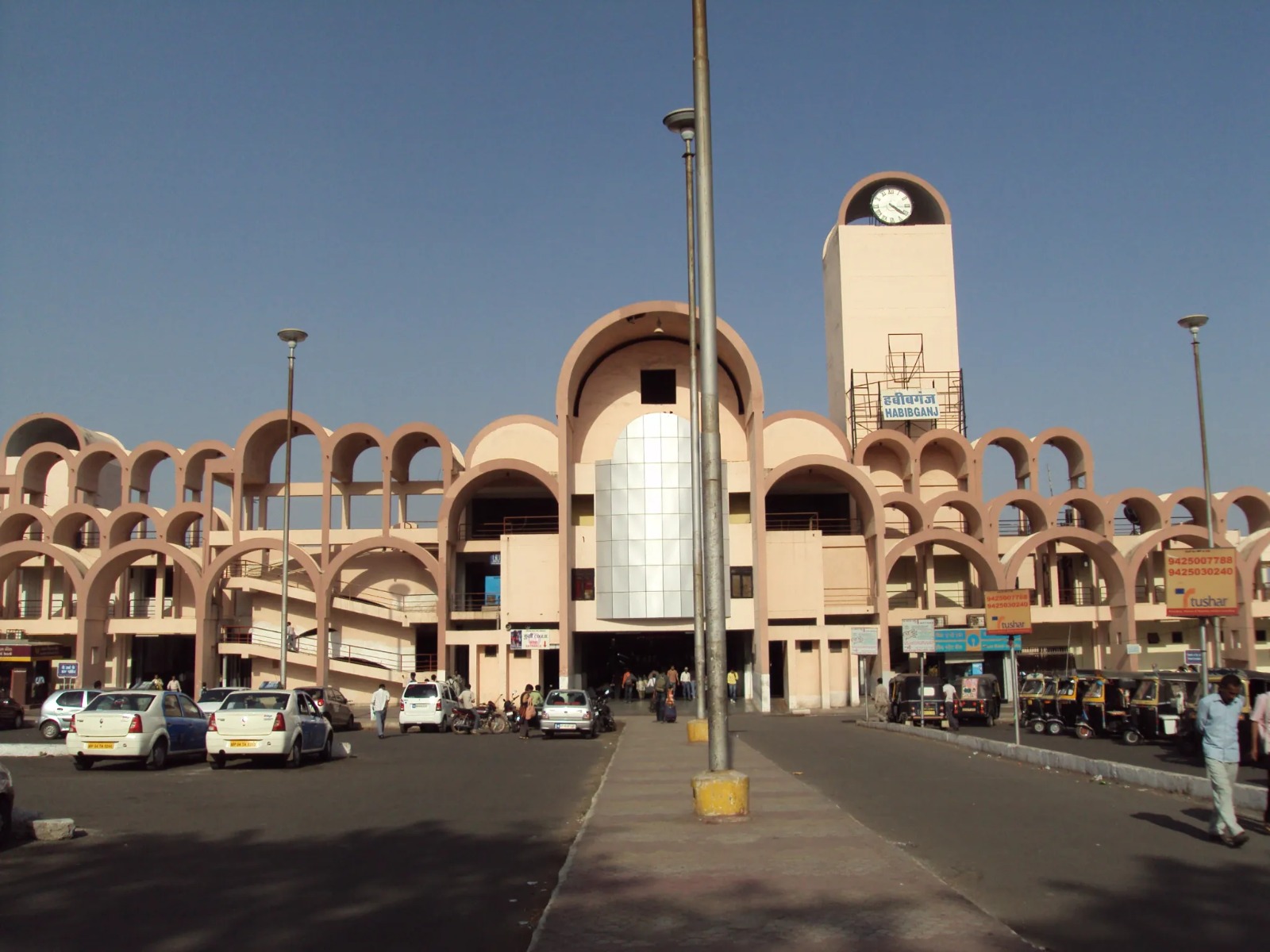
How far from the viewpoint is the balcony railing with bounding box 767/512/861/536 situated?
168 feet

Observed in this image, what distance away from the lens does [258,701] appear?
70.2 ft

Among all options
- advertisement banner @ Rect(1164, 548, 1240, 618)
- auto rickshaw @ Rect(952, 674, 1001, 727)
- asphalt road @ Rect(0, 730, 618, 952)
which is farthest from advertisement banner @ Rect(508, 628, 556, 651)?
advertisement banner @ Rect(1164, 548, 1240, 618)

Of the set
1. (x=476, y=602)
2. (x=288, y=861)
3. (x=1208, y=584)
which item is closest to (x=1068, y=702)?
(x=1208, y=584)

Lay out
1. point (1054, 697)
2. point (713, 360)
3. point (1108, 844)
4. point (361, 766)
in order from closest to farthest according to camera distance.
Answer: point (1108, 844) → point (713, 360) → point (361, 766) → point (1054, 697)

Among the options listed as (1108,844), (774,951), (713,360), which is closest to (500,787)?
(713,360)

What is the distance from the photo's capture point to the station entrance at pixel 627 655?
175ft

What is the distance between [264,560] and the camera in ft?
159

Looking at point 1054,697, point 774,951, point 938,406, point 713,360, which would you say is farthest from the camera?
point 938,406

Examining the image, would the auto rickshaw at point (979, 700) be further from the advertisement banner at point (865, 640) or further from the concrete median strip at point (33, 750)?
the concrete median strip at point (33, 750)

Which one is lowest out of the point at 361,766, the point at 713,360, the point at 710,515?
the point at 361,766

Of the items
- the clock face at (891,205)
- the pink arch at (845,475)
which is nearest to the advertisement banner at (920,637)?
the pink arch at (845,475)

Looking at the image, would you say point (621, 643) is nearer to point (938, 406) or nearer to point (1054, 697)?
point (938, 406)

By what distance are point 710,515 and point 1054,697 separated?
20.0 m

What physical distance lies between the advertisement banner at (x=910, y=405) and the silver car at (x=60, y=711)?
34.4 meters
